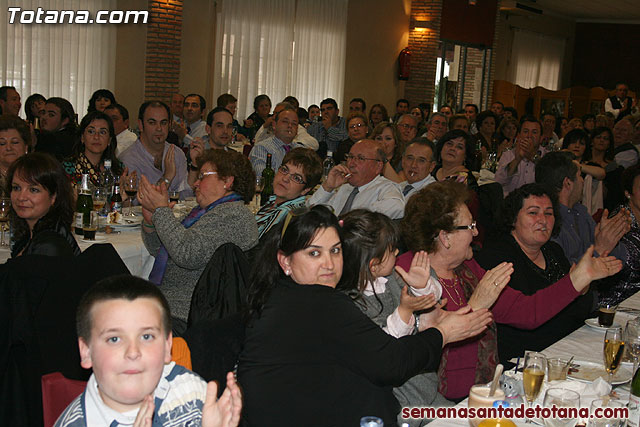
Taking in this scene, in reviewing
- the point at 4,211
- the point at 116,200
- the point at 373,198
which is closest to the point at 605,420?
the point at 4,211

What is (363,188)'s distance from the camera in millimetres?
4977

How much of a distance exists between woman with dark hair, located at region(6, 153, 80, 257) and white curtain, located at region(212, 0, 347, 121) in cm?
860

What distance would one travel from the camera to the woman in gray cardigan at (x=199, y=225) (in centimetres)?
339

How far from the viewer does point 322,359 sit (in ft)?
6.81

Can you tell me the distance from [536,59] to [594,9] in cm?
208

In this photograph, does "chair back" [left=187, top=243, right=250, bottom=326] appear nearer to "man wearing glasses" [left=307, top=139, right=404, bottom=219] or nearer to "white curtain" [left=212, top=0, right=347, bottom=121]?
"man wearing glasses" [left=307, top=139, right=404, bottom=219]

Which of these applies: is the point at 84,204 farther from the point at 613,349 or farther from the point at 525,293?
the point at 613,349

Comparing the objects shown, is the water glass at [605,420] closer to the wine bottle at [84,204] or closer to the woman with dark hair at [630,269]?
the woman with dark hair at [630,269]

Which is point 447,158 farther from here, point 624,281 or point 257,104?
Result: point 257,104

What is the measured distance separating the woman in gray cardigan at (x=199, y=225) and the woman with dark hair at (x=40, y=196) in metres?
0.40

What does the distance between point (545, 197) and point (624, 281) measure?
1218mm

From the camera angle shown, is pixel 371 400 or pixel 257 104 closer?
pixel 371 400

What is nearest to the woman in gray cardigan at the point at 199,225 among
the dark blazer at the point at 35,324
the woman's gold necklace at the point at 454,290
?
the dark blazer at the point at 35,324

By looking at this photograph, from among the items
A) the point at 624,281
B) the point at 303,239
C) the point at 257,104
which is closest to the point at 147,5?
the point at 257,104
